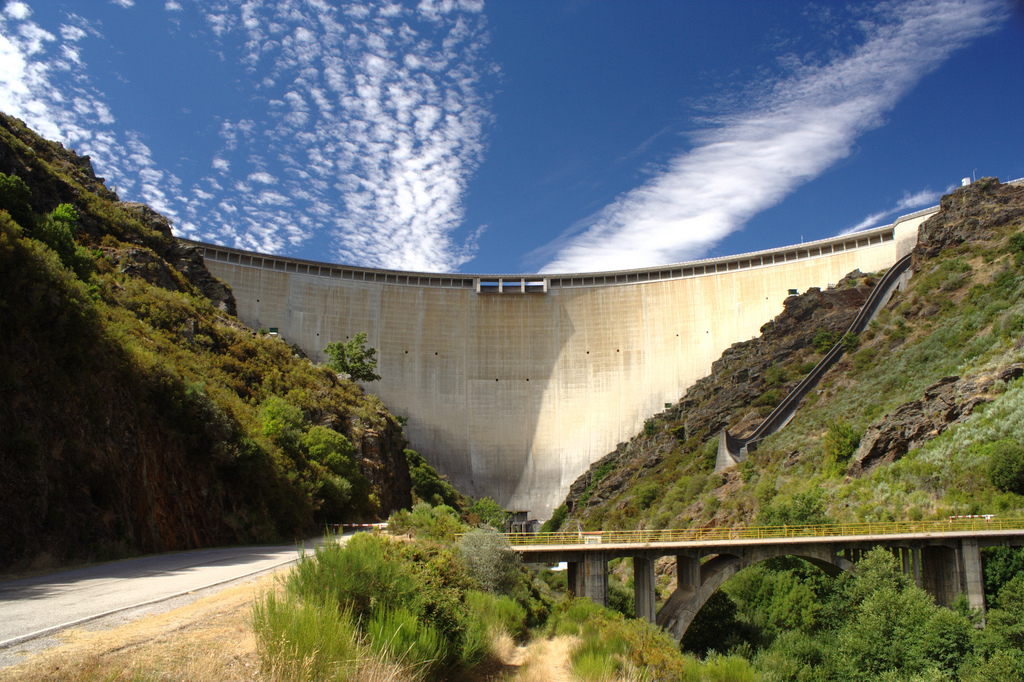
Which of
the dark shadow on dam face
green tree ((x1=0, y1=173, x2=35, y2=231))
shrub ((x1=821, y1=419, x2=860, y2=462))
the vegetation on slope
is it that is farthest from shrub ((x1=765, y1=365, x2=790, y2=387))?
green tree ((x1=0, y1=173, x2=35, y2=231))

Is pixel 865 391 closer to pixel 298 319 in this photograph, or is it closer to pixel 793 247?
pixel 793 247

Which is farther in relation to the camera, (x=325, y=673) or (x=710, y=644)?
(x=710, y=644)

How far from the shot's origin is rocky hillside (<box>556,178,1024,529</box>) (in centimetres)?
2519

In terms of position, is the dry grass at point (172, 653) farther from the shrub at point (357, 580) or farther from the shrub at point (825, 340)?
the shrub at point (825, 340)

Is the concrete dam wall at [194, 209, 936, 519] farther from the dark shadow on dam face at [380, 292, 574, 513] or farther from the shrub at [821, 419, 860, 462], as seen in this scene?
the shrub at [821, 419, 860, 462]

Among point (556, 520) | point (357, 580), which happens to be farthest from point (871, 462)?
point (357, 580)

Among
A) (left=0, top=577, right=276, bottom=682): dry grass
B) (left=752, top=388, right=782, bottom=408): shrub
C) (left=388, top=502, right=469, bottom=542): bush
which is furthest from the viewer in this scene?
(left=752, top=388, right=782, bottom=408): shrub

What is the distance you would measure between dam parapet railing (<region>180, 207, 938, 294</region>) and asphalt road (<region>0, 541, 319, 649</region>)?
41309 millimetres

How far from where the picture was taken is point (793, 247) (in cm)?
5097

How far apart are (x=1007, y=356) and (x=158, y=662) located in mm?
33662

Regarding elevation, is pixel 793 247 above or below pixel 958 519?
above

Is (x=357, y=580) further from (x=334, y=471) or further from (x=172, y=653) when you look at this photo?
(x=334, y=471)

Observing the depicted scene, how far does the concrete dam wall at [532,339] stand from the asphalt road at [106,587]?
37729 mm

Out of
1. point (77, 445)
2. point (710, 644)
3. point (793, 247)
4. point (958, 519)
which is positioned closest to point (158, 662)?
point (77, 445)
